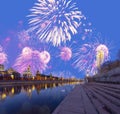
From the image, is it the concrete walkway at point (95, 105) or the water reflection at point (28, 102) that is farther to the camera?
the water reflection at point (28, 102)

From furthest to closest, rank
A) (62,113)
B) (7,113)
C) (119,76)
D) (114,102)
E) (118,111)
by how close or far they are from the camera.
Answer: (119,76)
(7,113)
(114,102)
(62,113)
(118,111)

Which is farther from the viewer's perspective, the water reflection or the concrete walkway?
the water reflection

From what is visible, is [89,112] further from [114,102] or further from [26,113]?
[26,113]

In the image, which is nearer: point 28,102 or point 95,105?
point 95,105

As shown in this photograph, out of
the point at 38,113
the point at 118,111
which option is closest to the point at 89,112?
the point at 118,111

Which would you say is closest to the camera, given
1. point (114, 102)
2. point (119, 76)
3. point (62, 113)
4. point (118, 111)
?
point (118, 111)

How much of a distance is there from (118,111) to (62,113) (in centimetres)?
265

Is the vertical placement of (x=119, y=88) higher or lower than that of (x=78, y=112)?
higher

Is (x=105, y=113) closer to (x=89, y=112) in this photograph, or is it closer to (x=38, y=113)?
(x=89, y=112)

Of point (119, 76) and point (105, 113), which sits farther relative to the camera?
point (119, 76)

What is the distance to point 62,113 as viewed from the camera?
13328 millimetres

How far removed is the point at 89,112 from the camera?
13.5 m

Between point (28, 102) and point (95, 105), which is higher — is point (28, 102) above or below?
above

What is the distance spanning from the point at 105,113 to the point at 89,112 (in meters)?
1.11
